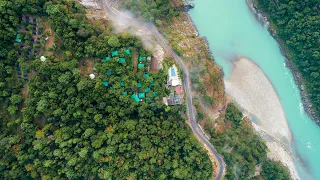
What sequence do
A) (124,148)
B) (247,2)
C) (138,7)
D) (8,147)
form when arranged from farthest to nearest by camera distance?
(247,2), (138,7), (124,148), (8,147)

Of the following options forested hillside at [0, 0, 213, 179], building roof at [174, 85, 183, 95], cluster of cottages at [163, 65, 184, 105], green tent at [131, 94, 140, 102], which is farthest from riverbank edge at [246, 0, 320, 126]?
green tent at [131, 94, 140, 102]

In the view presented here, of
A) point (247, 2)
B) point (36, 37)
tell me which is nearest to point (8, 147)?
point (36, 37)

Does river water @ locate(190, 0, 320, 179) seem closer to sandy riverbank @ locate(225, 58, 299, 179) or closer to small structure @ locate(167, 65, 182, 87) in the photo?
sandy riverbank @ locate(225, 58, 299, 179)

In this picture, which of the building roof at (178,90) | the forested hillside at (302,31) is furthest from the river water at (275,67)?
the building roof at (178,90)

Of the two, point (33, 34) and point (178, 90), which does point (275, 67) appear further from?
point (33, 34)

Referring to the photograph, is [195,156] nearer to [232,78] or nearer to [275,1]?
[232,78]

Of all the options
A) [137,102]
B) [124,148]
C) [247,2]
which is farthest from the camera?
[247,2]
